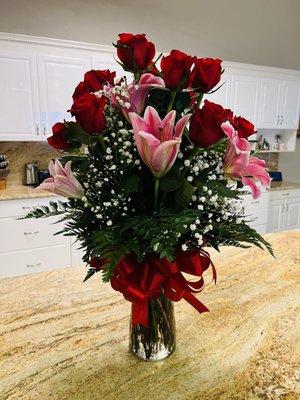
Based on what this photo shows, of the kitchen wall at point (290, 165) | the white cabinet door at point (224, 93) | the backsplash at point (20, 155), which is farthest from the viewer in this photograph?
the kitchen wall at point (290, 165)

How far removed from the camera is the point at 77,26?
10.5 ft

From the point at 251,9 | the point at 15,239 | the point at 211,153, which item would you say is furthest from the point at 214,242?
the point at 251,9

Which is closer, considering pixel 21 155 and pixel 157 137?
pixel 157 137

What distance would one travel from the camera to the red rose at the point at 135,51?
617mm

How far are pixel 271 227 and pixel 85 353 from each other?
382 centimetres

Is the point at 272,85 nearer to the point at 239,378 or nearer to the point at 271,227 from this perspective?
the point at 271,227

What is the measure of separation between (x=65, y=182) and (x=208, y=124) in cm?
31

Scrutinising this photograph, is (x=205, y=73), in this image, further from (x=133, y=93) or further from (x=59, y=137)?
(x=59, y=137)

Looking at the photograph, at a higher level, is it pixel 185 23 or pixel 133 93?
pixel 185 23

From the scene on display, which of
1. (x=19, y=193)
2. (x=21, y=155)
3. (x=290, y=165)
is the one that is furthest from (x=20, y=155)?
(x=290, y=165)

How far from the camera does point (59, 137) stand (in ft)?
2.17

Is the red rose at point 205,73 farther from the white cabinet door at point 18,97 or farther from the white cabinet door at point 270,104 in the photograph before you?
the white cabinet door at point 270,104

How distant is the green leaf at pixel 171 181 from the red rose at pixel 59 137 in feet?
0.72

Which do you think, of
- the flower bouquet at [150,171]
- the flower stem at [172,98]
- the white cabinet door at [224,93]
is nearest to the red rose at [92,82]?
→ the flower bouquet at [150,171]
